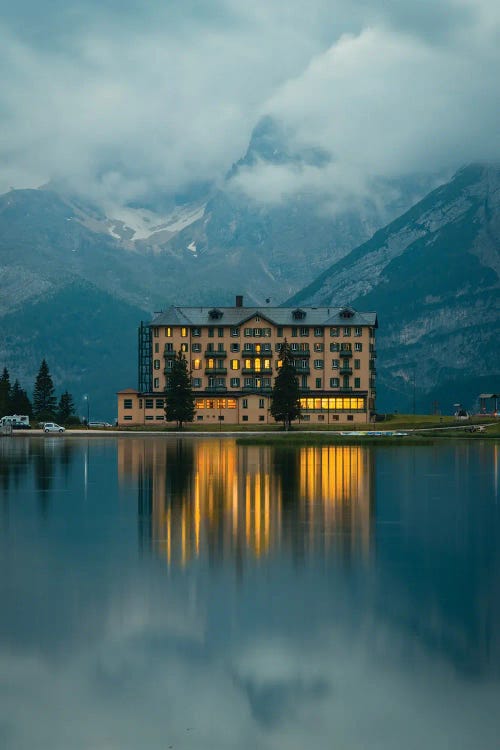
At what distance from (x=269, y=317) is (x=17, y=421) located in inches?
1946

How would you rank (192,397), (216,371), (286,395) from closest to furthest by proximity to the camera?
(286,395) → (192,397) → (216,371)

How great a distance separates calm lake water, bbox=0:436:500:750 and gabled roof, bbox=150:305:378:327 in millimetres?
135008

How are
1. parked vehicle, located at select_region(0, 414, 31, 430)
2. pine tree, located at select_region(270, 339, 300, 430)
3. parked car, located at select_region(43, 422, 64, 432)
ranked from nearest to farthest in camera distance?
1. pine tree, located at select_region(270, 339, 300, 430)
2. parked car, located at select_region(43, 422, 64, 432)
3. parked vehicle, located at select_region(0, 414, 31, 430)

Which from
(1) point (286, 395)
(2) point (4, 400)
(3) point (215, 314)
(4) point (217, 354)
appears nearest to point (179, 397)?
(1) point (286, 395)

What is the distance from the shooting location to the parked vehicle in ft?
584

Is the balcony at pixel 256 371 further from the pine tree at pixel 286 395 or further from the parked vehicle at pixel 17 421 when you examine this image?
the parked vehicle at pixel 17 421

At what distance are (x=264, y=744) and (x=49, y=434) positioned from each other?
14442cm

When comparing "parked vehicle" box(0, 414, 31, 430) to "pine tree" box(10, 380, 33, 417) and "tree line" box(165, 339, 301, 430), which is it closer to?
"pine tree" box(10, 380, 33, 417)

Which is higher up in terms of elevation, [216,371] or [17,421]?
[216,371]

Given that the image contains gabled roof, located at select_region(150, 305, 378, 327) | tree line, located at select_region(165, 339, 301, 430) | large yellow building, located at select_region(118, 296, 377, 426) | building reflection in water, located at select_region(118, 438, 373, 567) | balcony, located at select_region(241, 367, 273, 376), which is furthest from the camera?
balcony, located at select_region(241, 367, 273, 376)

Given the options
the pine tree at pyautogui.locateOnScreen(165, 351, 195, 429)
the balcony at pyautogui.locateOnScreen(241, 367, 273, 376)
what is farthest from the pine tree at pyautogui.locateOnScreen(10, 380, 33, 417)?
the balcony at pyautogui.locateOnScreen(241, 367, 273, 376)

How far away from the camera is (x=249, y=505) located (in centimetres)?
4934

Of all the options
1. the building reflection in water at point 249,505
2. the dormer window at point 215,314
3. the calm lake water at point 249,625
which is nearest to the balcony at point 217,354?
the dormer window at point 215,314

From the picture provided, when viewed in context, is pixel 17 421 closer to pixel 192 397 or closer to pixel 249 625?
pixel 192 397
